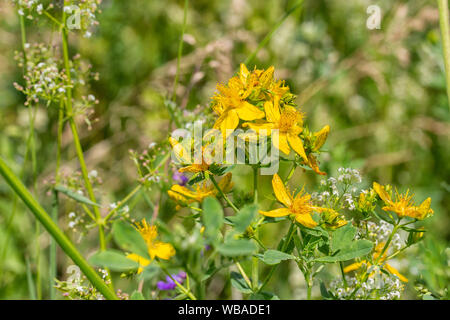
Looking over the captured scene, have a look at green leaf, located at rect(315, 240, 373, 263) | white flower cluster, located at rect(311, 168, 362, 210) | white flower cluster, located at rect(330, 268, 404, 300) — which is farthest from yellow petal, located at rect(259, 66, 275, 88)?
white flower cluster, located at rect(330, 268, 404, 300)

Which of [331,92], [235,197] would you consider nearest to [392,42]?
[331,92]

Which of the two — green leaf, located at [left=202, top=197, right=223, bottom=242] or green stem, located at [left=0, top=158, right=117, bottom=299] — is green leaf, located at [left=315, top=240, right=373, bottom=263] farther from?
green stem, located at [left=0, top=158, right=117, bottom=299]

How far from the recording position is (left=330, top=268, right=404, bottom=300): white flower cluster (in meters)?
0.99

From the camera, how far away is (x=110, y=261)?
677mm

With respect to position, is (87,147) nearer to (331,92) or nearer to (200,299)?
(331,92)

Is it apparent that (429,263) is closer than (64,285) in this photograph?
No

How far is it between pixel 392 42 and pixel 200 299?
6.83 feet

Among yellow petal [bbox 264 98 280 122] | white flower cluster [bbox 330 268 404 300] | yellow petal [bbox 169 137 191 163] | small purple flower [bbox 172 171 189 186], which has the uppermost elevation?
yellow petal [bbox 264 98 280 122]

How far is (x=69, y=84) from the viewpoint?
1263 millimetres

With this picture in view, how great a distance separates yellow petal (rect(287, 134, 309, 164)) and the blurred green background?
4.34 ft

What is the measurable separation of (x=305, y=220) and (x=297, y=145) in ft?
0.53

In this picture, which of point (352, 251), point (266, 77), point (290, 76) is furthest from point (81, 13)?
point (290, 76)

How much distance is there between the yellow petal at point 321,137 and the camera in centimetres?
92

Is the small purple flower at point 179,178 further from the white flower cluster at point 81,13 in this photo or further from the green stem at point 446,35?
the green stem at point 446,35
